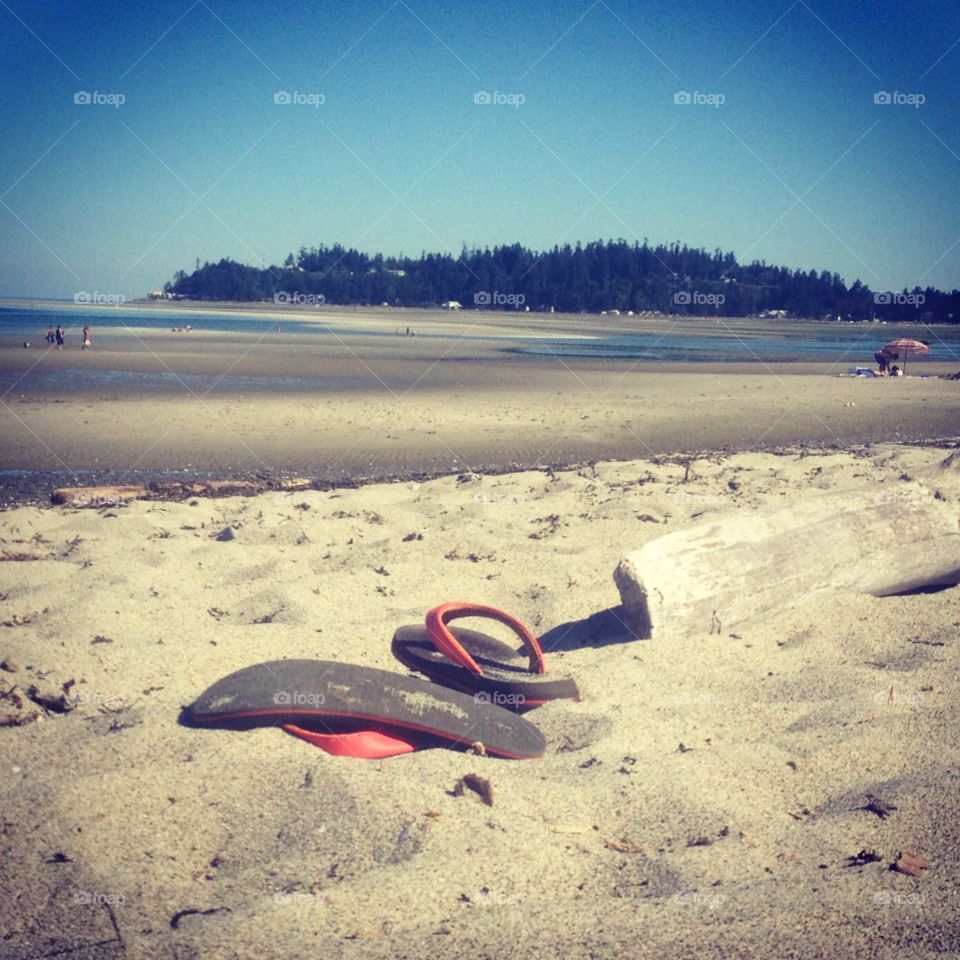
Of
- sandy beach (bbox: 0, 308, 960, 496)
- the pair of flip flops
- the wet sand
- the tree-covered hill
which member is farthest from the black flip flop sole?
the tree-covered hill

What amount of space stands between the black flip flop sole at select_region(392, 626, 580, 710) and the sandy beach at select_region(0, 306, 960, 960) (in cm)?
11

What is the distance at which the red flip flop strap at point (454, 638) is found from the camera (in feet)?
13.1

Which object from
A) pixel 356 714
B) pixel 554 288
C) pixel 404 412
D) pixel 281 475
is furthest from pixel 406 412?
pixel 554 288

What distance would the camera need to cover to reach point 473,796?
313 cm

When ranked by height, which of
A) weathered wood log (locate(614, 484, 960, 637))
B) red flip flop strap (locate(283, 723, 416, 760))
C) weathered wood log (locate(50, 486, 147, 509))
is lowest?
red flip flop strap (locate(283, 723, 416, 760))

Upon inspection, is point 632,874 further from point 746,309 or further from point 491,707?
point 746,309

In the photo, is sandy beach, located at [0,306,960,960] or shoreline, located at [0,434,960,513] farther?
shoreline, located at [0,434,960,513]

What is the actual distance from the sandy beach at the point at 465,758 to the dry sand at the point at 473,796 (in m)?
0.01

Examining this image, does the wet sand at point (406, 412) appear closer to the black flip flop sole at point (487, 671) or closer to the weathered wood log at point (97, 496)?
the weathered wood log at point (97, 496)

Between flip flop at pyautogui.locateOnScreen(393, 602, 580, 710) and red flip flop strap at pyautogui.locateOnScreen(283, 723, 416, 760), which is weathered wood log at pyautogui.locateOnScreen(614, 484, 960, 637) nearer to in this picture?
flip flop at pyautogui.locateOnScreen(393, 602, 580, 710)

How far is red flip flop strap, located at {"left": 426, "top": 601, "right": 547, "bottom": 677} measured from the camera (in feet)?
13.1

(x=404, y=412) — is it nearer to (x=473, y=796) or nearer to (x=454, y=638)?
(x=454, y=638)

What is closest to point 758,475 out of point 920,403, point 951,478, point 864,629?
point 951,478

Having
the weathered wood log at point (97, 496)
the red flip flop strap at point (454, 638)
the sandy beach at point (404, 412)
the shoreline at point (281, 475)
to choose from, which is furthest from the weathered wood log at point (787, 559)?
the sandy beach at point (404, 412)
